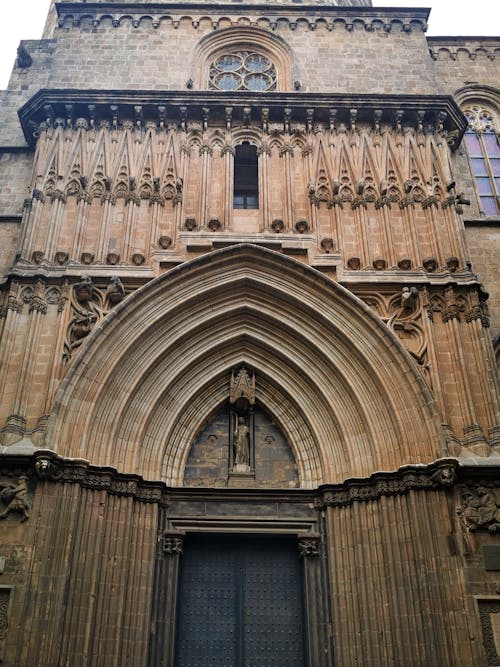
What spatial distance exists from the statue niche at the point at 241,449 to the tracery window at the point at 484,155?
8.08 metres

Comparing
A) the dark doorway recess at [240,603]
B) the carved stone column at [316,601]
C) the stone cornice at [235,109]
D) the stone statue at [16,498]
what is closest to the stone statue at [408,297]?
the stone cornice at [235,109]

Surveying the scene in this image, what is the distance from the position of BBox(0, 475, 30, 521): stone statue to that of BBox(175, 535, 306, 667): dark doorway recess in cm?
329

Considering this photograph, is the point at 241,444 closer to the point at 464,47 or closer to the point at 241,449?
the point at 241,449

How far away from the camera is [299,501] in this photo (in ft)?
43.4

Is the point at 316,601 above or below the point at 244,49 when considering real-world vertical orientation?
below

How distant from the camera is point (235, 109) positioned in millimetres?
16375

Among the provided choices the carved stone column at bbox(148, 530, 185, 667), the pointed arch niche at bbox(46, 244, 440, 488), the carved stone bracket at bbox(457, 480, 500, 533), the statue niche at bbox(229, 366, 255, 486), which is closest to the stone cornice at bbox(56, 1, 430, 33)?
the pointed arch niche at bbox(46, 244, 440, 488)

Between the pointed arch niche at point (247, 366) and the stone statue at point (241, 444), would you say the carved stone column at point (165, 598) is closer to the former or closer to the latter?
the pointed arch niche at point (247, 366)

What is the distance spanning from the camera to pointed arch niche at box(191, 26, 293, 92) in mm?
18094

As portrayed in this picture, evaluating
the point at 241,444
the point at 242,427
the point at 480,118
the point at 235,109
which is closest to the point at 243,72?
the point at 235,109

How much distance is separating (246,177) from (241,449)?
6.79m

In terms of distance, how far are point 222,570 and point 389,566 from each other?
3254mm

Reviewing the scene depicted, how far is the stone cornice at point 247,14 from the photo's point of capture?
18406 millimetres

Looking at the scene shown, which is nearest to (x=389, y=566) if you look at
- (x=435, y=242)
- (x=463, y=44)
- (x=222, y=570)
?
(x=222, y=570)
